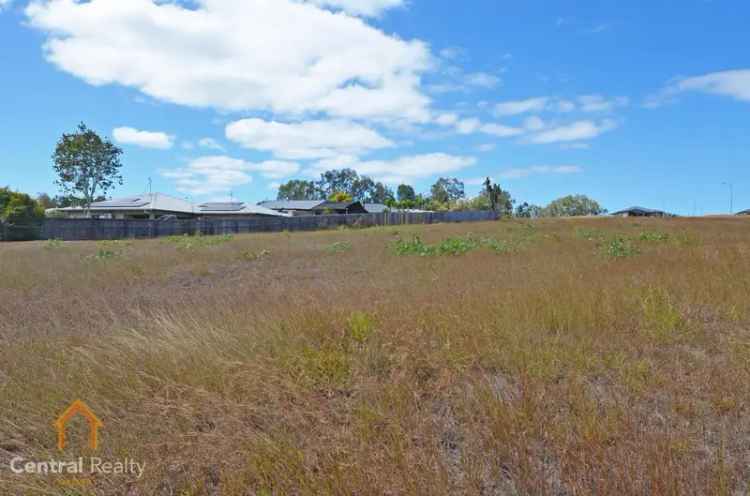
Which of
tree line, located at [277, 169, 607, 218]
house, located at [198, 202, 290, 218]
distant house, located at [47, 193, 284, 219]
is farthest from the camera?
tree line, located at [277, 169, 607, 218]

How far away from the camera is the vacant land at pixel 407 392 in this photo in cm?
200

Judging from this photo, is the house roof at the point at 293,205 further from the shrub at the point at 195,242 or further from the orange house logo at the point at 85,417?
the orange house logo at the point at 85,417

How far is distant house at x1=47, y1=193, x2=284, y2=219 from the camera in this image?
4725 centimetres

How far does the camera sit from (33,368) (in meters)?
3.32

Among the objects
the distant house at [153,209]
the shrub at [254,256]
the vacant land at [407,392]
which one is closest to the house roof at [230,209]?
the distant house at [153,209]

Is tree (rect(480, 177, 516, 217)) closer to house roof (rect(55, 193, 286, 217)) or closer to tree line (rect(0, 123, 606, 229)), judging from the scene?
tree line (rect(0, 123, 606, 229))

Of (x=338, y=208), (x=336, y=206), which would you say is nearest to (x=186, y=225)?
(x=338, y=208)

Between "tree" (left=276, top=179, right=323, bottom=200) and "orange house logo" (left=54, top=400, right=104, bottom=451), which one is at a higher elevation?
"tree" (left=276, top=179, right=323, bottom=200)

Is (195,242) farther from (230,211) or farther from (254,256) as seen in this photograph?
(230,211)

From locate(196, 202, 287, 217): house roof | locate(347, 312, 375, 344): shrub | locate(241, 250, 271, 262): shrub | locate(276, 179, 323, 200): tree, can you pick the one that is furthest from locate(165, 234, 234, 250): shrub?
locate(276, 179, 323, 200): tree

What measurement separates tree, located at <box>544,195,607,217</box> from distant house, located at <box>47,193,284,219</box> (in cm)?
10390

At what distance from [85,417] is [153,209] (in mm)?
50739

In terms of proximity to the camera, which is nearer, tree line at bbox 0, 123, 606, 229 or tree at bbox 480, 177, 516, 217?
tree line at bbox 0, 123, 606, 229

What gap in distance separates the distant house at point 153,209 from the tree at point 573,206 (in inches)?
4091
